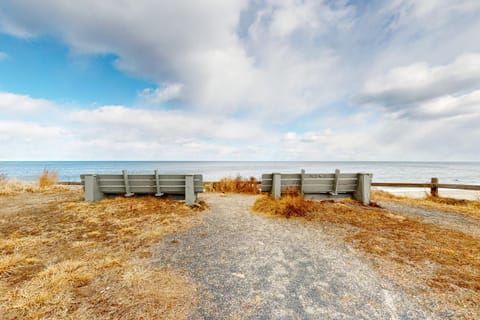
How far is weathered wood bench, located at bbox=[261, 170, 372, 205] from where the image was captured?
600cm

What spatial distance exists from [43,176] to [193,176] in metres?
9.38

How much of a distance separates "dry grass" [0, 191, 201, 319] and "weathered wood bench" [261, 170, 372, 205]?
8.47 ft

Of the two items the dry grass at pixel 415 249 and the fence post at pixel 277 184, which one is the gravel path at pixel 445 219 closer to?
the dry grass at pixel 415 249

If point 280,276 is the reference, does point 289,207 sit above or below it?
above

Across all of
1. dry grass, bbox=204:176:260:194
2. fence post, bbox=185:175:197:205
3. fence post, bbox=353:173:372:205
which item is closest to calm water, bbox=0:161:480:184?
dry grass, bbox=204:176:260:194

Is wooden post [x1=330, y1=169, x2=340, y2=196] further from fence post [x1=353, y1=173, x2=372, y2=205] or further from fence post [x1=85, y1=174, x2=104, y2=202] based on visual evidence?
fence post [x1=85, y1=174, x2=104, y2=202]

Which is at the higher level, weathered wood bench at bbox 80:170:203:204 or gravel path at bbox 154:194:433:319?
weathered wood bench at bbox 80:170:203:204

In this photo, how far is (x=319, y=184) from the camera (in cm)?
607

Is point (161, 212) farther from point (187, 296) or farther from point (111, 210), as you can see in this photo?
point (187, 296)

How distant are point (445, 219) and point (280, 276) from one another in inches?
210

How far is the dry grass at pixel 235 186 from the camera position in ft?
33.1

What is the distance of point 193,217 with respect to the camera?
4.99 m

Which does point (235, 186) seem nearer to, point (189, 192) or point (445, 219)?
point (189, 192)

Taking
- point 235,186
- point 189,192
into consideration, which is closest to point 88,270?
point 189,192
